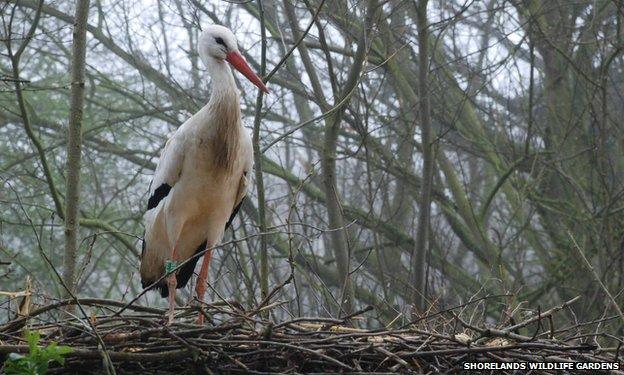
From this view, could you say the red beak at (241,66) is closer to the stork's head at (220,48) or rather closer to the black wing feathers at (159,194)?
the stork's head at (220,48)

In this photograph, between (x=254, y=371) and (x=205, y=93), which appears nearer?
(x=254, y=371)

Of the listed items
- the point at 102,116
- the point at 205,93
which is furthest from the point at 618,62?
the point at 102,116

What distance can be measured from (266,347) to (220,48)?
7.12 ft

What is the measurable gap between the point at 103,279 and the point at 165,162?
7849 millimetres

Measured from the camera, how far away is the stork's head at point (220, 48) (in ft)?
19.9

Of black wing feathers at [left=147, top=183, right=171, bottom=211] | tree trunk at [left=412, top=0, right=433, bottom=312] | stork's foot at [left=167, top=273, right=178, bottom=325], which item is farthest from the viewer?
tree trunk at [left=412, top=0, right=433, bottom=312]

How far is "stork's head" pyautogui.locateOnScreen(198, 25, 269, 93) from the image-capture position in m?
6.06

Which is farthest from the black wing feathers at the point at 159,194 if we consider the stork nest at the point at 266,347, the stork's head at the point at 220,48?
the stork nest at the point at 266,347

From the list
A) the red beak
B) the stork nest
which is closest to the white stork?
the red beak

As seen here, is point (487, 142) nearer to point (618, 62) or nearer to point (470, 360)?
point (618, 62)

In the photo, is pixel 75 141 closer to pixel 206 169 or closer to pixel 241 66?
pixel 206 169

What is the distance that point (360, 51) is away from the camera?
743 cm

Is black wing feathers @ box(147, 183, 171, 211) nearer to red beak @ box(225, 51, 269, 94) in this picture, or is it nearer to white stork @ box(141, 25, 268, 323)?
white stork @ box(141, 25, 268, 323)

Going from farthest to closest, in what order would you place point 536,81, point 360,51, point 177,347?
1. point 536,81
2. point 360,51
3. point 177,347
